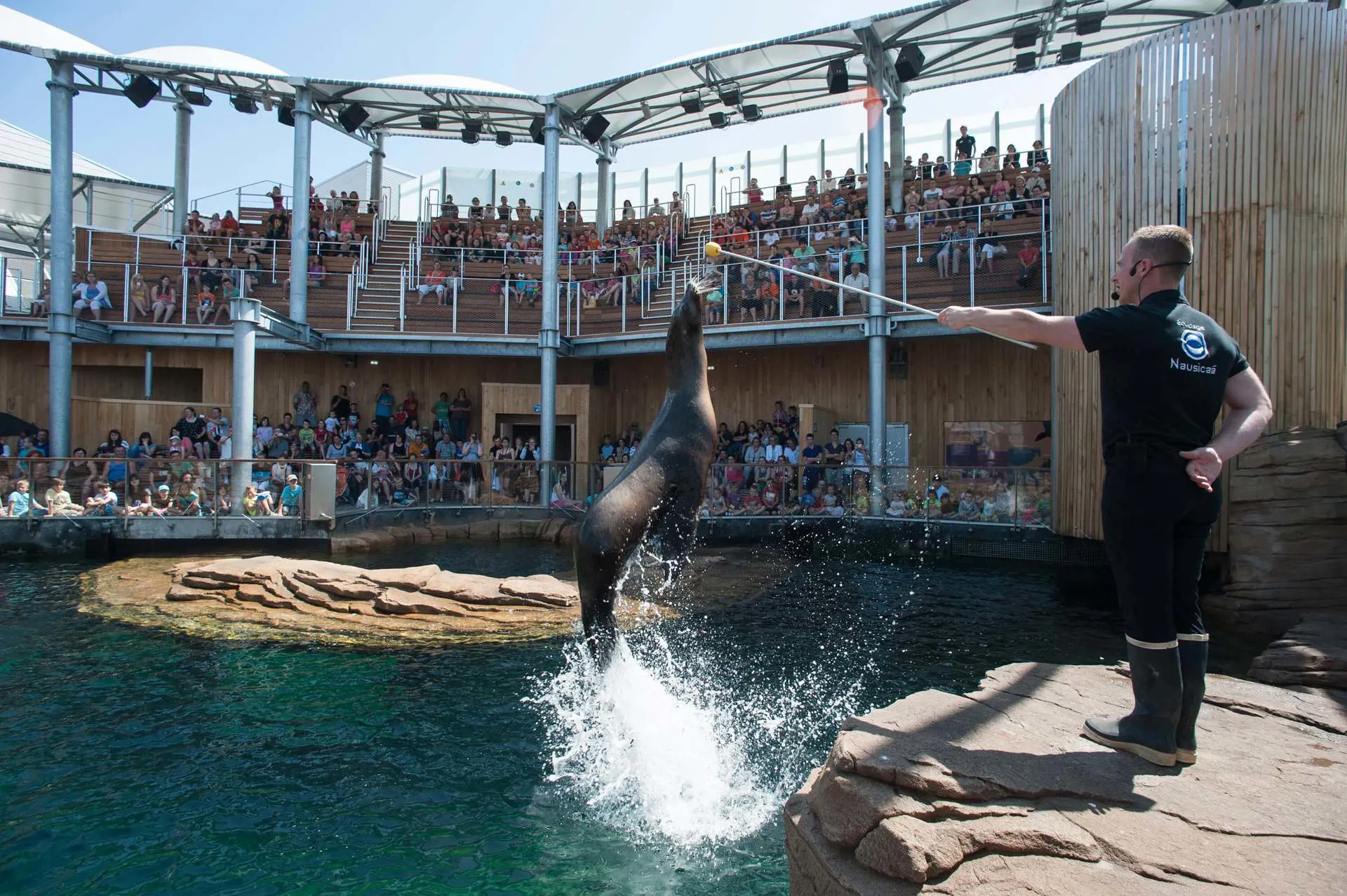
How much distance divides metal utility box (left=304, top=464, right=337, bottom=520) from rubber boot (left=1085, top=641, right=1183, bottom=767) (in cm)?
1201

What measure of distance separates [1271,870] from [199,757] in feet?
18.1

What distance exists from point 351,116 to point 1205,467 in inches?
839

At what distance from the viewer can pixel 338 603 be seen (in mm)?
9031

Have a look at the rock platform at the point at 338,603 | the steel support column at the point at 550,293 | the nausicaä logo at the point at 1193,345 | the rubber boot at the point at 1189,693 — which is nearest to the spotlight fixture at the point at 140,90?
the steel support column at the point at 550,293

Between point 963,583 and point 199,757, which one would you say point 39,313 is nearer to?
point 199,757

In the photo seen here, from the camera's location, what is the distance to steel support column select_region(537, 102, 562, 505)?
17641 mm

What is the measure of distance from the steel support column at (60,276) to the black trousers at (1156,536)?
1909 cm

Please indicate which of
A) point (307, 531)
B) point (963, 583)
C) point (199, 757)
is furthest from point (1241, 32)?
point (307, 531)

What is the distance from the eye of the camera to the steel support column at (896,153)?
763 inches

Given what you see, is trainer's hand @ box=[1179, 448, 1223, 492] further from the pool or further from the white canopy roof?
the white canopy roof

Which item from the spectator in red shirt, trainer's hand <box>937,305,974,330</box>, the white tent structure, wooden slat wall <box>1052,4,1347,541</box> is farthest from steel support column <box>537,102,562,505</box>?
trainer's hand <box>937,305,974,330</box>

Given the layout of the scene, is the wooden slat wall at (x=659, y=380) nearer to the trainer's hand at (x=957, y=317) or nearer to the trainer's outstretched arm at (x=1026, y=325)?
the trainer's hand at (x=957, y=317)

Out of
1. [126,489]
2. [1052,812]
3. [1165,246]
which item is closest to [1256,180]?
[1165,246]

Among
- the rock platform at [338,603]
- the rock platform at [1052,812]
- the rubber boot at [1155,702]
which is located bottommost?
the rock platform at [338,603]
